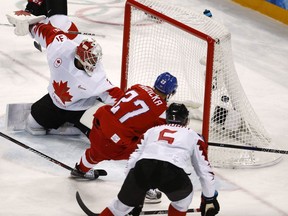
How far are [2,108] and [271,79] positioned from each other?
2294 millimetres

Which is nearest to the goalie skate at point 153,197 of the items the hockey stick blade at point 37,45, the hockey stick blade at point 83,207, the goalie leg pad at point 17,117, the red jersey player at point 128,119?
the red jersey player at point 128,119

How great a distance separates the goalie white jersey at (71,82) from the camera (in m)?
5.36

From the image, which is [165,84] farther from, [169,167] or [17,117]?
[17,117]

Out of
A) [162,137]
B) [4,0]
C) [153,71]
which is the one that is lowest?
[4,0]

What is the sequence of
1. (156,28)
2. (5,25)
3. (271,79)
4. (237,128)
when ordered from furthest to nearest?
(5,25), (271,79), (156,28), (237,128)

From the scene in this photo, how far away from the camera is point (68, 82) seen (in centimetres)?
539

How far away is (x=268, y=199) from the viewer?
16.5 ft

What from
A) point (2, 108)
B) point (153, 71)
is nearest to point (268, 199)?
point (153, 71)

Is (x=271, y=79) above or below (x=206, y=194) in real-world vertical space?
below

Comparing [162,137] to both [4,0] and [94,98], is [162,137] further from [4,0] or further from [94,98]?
[4,0]

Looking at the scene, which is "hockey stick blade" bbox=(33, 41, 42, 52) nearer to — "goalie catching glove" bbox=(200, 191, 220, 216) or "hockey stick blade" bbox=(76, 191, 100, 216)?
"hockey stick blade" bbox=(76, 191, 100, 216)

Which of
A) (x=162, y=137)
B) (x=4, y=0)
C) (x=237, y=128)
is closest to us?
(x=162, y=137)

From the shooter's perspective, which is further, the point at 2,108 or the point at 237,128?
the point at 2,108

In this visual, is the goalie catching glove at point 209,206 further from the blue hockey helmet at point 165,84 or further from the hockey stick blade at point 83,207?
the blue hockey helmet at point 165,84
